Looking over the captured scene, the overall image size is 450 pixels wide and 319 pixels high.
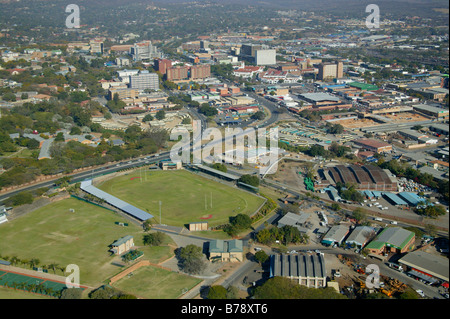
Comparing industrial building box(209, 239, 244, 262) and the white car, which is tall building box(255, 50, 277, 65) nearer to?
industrial building box(209, 239, 244, 262)

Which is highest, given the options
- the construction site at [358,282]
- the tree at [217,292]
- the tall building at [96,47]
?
the tall building at [96,47]

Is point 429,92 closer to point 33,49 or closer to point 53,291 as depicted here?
point 53,291

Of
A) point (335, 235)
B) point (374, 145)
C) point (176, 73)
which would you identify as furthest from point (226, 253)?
point (176, 73)

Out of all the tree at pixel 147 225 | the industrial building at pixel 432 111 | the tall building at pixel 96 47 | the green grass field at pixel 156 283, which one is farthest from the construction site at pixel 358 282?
the tall building at pixel 96 47

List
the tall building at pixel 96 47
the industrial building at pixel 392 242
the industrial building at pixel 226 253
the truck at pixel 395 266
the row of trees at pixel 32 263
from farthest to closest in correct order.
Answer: the tall building at pixel 96 47 → the industrial building at pixel 392 242 → the industrial building at pixel 226 253 → the truck at pixel 395 266 → the row of trees at pixel 32 263

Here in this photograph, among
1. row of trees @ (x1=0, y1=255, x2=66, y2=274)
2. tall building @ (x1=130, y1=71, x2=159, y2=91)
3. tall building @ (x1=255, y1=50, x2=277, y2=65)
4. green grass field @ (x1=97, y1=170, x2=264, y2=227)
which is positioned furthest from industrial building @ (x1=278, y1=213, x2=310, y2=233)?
tall building @ (x1=255, y1=50, x2=277, y2=65)

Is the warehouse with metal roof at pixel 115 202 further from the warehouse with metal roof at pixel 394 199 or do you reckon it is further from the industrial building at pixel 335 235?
the warehouse with metal roof at pixel 394 199

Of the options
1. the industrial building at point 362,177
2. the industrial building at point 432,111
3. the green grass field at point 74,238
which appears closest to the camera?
the green grass field at point 74,238

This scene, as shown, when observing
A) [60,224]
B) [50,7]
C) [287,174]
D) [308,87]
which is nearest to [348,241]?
[287,174]
